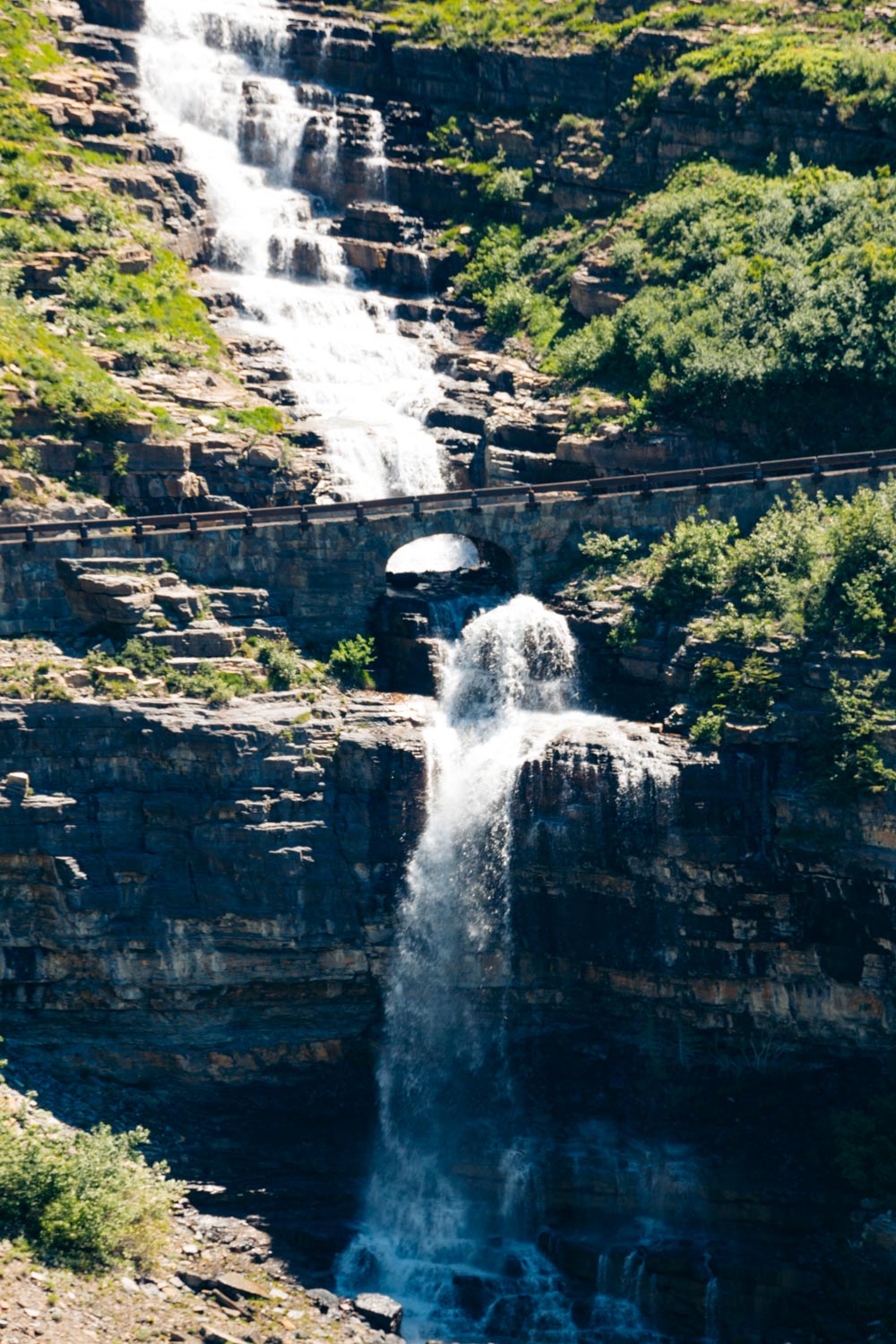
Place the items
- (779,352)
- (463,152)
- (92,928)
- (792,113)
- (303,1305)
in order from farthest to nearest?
(463,152), (792,113), (779,352), (92,928), (303,1305)

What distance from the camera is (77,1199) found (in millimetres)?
51875

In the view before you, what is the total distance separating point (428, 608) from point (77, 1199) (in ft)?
70.8

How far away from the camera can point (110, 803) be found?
58.8 meters

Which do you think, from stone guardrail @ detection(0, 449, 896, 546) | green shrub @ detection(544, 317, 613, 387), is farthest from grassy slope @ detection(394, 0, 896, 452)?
stone guardrail @ detection(0, 449, 896, 546)

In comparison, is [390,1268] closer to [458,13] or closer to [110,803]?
[110,803]

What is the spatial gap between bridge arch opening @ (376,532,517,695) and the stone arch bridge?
36 cm

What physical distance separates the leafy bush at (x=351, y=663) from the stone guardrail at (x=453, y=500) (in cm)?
402

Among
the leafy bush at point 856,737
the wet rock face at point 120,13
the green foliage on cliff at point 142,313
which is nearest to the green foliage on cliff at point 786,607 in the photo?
the leafy bush at point 856,737

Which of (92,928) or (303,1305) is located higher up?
(92,928)

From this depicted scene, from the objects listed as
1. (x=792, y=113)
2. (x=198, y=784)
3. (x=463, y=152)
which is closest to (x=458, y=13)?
(x=463, y=152)

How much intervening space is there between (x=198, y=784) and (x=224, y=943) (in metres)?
4.67

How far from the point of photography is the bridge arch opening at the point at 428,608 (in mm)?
63500

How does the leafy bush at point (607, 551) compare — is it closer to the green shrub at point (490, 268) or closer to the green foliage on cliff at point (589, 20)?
the green shrub at point (490, 268)

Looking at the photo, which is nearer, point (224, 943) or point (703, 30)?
point (224, 943)
